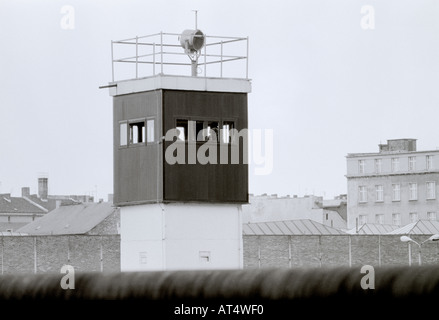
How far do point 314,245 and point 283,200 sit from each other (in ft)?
166

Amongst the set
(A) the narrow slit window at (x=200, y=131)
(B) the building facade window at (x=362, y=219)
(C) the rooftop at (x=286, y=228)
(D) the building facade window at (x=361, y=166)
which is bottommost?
(B) the building facade window at (x=362, y=219)

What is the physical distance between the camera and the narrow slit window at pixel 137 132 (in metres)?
29.7

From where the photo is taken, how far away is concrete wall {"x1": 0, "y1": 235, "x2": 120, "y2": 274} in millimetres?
46719

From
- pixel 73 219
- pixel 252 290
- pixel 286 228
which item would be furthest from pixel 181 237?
pixel 73 219

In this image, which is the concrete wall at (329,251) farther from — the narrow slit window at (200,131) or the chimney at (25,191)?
the chimney at (25,191)

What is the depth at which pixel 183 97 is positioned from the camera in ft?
96.0

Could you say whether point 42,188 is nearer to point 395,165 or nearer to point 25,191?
point 25,191

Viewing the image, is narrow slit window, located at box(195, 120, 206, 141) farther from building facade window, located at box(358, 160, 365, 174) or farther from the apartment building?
building facade window, located at box(358, 160, 365, 174)

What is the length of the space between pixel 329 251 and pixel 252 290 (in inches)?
1705

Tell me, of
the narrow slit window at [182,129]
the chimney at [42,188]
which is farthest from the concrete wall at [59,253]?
→ the chimney at [42,188]

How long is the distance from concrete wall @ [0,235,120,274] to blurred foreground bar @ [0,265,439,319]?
3745cm

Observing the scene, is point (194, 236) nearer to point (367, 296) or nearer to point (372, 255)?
point (367, 296)

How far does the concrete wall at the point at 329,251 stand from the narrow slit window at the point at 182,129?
64.1ft
